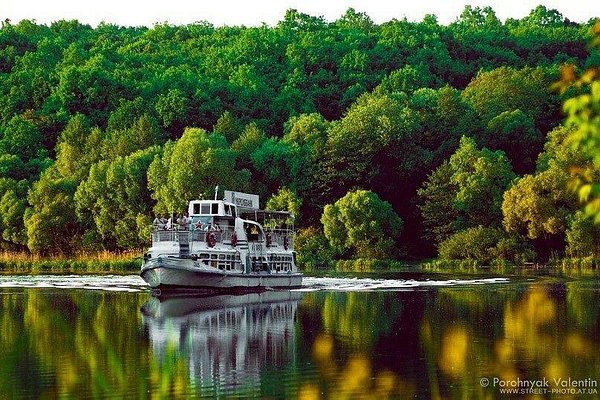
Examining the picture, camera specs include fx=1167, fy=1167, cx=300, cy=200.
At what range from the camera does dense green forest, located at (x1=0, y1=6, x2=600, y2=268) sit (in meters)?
98.3

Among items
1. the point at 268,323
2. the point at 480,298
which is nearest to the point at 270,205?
the point at 480,298

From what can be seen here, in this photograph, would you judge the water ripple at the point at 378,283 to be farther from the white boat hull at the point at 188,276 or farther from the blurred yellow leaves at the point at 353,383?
the blurred yellow leaves at the point at 353,383

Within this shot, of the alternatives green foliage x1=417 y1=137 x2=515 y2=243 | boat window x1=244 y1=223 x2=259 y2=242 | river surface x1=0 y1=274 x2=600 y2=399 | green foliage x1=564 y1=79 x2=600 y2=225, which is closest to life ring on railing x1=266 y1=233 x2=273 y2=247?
boat window x1=244 y1=223 x2=259 y2=242

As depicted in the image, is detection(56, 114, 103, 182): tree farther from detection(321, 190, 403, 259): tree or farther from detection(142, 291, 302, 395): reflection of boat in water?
detection(142, 291, 302, 395): reflection of boat in water

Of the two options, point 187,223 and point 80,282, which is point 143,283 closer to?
point 80,282

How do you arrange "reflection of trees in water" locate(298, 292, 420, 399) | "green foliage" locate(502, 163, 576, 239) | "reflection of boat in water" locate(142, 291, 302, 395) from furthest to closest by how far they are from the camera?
1. "green foliage" locate(502, 163, 576, 239)
2. "reflection of boat in water" locate(142, 291, 302, 395)
3. "reflection of trees in water" locate(298, 292, 420, 399)

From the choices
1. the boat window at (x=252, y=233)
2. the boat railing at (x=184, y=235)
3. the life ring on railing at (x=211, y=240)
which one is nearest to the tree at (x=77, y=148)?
the boat window at (x=252, y=233)

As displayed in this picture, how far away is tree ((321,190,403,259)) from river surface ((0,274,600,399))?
139 ft

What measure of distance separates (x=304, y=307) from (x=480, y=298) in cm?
796

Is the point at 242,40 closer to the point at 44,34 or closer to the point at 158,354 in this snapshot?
the point at 44,34

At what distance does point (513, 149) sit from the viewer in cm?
11544

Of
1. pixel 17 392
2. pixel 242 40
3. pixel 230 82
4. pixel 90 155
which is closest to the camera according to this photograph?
pixel 17 392

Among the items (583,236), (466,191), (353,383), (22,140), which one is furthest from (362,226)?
(353,383)

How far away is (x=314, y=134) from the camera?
4577 inches
